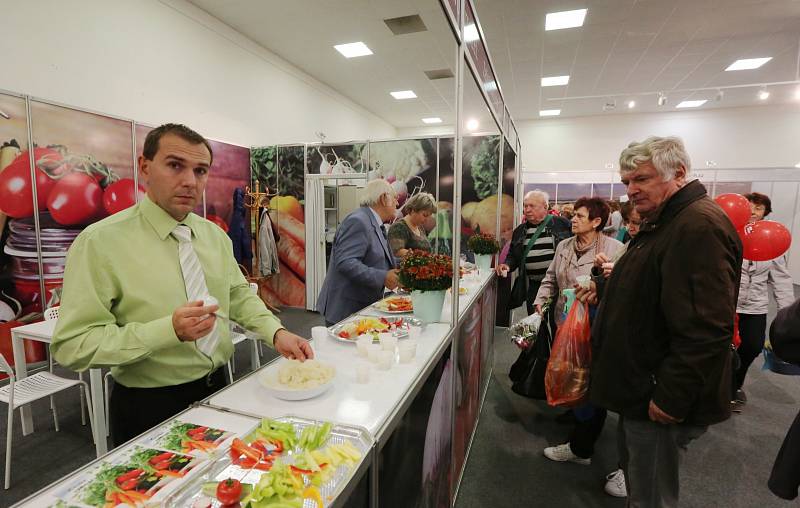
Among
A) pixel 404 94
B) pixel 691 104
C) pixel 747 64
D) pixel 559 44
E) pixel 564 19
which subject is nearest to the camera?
pixel 564 19

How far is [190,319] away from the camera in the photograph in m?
0.99

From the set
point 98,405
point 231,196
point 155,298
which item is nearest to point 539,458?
point 155,298

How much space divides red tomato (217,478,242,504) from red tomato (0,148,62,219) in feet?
13.9

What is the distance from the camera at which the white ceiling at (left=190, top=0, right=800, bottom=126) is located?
5.05 metres

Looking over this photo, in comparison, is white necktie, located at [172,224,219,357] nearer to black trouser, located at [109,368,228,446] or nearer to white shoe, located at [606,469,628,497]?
black trouser, located at [109,368,228,446]

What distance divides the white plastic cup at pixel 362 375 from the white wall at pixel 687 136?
10971mm

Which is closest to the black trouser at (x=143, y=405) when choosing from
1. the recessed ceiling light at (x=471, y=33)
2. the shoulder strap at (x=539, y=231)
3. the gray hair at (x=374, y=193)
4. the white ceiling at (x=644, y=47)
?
the gray hair at (x=374, y=193)

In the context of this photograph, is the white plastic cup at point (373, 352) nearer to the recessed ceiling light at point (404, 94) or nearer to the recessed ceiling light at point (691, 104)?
the recessed ceiling light at point (404, 94)

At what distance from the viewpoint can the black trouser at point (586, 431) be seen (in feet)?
7.97

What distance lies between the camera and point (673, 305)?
4.40 feet

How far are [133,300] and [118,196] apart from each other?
158 inches

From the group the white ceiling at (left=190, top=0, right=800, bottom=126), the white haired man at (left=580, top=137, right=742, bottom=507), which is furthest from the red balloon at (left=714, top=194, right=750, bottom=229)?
the white ceiling at (left=190, top=0, right=800, bottom=126)

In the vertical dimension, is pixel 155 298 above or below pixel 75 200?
below

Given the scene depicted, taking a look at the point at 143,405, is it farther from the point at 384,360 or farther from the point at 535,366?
the point at 535,366
